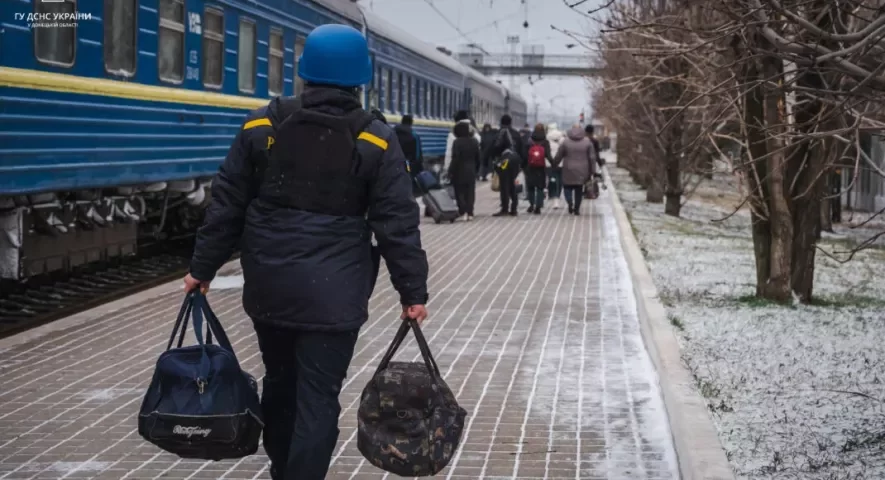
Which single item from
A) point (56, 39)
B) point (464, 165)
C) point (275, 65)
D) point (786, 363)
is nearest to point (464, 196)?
point (464, 165)

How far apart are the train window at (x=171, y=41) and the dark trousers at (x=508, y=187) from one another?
12202mm

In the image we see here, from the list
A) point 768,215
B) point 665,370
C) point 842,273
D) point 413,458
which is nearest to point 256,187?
point 413,458

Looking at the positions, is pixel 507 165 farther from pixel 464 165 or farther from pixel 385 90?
pixel 385 90

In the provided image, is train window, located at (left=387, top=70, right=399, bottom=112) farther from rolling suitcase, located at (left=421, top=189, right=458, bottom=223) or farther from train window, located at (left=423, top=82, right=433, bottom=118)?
train window, located at (left=423, top=82, right=433, bottom=118)

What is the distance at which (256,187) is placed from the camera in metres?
5.42

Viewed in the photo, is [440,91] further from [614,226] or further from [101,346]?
[101,346]

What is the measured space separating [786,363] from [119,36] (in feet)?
21.4

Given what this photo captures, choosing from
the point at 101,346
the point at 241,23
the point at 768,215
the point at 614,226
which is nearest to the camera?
the point at 101,346

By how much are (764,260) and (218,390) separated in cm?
868

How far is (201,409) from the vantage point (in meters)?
5.23

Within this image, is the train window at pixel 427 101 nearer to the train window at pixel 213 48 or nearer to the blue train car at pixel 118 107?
the blue train car at pixel 118 107

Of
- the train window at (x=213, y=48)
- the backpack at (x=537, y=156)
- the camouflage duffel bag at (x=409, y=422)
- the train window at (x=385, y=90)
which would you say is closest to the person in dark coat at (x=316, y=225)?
the camouflage duffel bag at (x=409, y=422)

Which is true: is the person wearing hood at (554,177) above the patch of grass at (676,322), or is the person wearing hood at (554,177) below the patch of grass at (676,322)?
above

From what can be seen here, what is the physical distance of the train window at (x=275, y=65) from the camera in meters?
18.2
